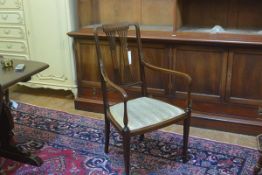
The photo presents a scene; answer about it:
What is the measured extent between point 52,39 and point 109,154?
146 cm

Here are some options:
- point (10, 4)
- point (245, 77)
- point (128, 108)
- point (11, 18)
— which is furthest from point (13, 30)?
point (245, 77)

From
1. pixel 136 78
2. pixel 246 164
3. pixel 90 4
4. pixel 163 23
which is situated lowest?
pixel 246 164

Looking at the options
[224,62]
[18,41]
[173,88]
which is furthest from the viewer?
[18,41]

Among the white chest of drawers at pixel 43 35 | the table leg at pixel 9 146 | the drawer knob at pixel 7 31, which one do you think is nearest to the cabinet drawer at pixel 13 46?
the white chest of drawers at pixel 43 35

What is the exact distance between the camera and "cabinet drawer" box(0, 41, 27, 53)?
336 cm

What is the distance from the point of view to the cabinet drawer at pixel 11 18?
325cm

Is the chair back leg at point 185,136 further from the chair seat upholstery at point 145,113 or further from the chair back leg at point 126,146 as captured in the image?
the chair back leg at point 126,146

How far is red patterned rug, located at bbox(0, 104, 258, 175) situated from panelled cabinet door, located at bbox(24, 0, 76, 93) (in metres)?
0.62

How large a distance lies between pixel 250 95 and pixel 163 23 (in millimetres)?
1121

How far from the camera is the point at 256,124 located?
2506 millimetres

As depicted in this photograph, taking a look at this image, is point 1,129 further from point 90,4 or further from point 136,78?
point 90,4

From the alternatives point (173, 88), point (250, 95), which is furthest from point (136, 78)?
point (250, 95)

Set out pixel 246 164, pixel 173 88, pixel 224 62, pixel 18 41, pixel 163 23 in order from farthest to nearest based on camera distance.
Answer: pixel 18 41 → pixel 163 23 → pixel 173 88 → pixel 224 62 → pixel 246 164

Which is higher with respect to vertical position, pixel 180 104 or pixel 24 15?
pixel 24 15
